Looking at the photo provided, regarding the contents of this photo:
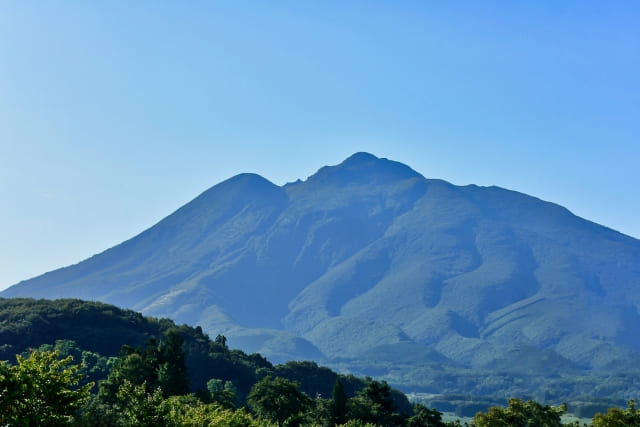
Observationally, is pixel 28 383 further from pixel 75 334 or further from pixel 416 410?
pixel 75 334

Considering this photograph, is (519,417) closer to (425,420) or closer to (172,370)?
(425,420)

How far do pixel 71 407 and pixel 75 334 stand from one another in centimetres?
11526

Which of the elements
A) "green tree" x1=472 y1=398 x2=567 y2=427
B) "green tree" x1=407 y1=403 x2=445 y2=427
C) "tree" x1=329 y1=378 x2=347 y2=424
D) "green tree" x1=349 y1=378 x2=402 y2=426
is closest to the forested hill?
"green tree" x1=349 y1=378 x2=402 y2=426

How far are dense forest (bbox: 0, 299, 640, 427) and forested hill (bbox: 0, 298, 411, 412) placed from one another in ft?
0.67

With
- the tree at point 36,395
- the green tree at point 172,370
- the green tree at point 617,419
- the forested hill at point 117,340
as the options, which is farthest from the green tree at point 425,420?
the tree at point 36,395

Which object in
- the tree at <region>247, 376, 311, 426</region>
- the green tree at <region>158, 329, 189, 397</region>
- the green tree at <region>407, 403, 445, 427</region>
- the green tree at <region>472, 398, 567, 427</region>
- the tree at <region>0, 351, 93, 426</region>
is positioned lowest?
the green tree at <region>407, 403, 445, 427</region>

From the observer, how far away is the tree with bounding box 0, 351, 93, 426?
2794 cm

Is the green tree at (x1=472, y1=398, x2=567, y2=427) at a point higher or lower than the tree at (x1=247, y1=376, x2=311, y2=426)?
lower

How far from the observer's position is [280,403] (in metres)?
85.4

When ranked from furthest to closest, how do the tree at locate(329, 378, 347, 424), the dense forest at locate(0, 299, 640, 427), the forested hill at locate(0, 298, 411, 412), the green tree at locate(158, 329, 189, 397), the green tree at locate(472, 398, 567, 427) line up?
the forested hill at locate(0, 298, 411, 412) < the tree at locate(329, 378, 347, 424) < the green tree at locate(158, 329, 189, 397) < the green tree at locate(472, 398, 567, 427) < the dense forest at locate(0, 299, 640, 427)

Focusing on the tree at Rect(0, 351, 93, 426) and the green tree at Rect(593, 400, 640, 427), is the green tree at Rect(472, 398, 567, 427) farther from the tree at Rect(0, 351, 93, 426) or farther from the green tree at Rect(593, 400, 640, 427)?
the tree at Rect(0, 351, 93, 426)

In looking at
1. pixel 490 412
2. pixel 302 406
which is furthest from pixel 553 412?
pixel 302 406

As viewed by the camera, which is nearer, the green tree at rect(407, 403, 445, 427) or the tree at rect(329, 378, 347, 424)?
the tree at rect(329, 378, 347, 424)

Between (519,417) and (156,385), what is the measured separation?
34.6m
